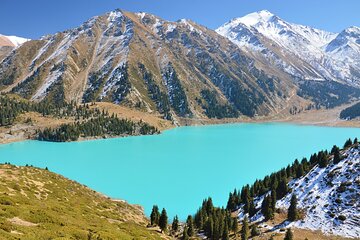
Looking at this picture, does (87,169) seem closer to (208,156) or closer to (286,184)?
(208,156)

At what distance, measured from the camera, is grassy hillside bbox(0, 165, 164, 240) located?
32500mm

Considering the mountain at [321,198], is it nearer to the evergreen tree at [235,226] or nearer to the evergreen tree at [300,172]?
the evergreen tree at [300,172]

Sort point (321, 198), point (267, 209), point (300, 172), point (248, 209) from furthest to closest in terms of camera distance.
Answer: point (300, 172), point (248, 209), point (321, 198), point (267, 209)

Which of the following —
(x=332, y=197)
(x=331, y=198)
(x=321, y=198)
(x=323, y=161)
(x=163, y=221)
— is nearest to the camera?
(x=163, y=221)

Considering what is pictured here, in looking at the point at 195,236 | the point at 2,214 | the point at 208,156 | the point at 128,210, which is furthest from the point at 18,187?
the point at 208,156

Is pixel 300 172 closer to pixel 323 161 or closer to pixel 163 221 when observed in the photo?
pixel 323 161

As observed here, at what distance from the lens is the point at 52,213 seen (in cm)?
4084

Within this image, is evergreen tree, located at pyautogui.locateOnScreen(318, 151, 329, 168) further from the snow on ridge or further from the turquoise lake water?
the turquoise lake water

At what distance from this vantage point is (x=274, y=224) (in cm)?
7788

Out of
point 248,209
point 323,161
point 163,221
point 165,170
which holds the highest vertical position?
point 165,170

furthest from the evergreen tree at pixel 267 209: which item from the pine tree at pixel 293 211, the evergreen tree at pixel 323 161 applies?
the evergreen tree at pixel 323 161

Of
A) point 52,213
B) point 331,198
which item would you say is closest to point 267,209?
point 331,198

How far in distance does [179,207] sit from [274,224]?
101 ft

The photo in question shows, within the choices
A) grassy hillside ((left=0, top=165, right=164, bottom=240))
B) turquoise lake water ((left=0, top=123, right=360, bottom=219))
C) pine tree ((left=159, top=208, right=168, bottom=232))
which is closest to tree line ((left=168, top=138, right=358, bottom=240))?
pine tree ((left=159, top=208, right=168, bottom=232))
